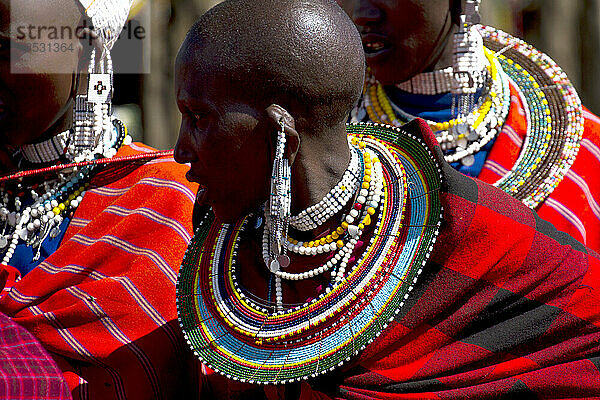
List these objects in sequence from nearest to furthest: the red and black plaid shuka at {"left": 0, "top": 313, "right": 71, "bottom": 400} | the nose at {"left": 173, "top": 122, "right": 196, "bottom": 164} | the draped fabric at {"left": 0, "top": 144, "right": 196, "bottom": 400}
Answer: the nose at {"left": 173, "top": 122, "right": 196, "bottom": 164} → the red and black plaid shuka at {"left": 0, "top": 313, "right": 71, "bottom": 400} → the draped fabric at {"left": 0, "top": 144, "right": 196, "bottom": 400}

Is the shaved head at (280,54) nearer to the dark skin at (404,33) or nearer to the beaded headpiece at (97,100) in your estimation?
the beaded headpiece at (97,100)

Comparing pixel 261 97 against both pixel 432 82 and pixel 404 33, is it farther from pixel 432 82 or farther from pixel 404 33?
pixel 432 82

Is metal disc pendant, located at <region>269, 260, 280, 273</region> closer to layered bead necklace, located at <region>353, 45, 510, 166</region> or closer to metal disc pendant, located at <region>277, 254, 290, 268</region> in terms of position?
metal disc pendant, located at <region>277, 254, 290, 268</region>

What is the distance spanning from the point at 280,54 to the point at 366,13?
1468mm

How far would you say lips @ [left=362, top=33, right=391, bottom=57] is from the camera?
13.0 feet

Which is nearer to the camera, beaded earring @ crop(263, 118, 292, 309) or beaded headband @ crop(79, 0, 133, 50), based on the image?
beaded earring @ crop(263, 118, 292, 309)

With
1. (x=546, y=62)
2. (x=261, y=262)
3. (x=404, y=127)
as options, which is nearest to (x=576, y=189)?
(x=546, y=62)

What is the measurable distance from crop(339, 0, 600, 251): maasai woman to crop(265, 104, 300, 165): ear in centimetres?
142

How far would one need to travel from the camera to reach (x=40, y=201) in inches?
144

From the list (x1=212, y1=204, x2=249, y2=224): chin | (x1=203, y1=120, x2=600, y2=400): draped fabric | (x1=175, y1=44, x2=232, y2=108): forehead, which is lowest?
(x1=203, y1=120, x2=600, y2=400): draped fabric

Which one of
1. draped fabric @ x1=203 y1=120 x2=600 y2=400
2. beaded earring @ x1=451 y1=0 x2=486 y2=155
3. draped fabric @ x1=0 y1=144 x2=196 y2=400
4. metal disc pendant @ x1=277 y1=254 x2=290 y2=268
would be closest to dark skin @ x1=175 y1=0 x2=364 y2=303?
metal disc pendant @ x1=277 y1=254 x2=290 y2=268

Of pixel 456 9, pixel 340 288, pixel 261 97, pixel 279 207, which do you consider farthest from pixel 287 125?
pixel 456 9

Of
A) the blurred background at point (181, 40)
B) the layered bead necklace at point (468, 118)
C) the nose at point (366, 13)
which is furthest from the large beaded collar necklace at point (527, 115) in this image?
the blurred background at point (181, 40)

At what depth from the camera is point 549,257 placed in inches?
106
